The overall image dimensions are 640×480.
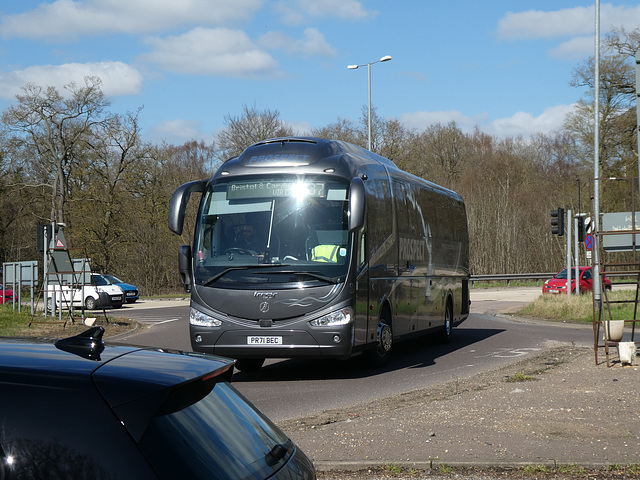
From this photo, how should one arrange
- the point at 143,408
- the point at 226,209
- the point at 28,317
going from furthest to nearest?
the point at 28,317 < the point at 226,209 < the point at 143,408

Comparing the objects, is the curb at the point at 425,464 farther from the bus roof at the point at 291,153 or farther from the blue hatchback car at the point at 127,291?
the blue hatchback car at the point at 127,291

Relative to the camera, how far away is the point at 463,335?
2077 cm

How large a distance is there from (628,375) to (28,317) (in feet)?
64.9

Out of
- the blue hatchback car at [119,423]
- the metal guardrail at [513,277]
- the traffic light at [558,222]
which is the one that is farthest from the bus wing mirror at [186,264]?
the metal guardrail at [513,277]

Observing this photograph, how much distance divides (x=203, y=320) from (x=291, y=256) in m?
1.61

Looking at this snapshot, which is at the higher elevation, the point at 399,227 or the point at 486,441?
the point at 399,227

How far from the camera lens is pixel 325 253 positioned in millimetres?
11859

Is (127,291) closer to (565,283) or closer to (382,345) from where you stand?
(565,283)

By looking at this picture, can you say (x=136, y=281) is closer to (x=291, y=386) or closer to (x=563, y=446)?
(x=291, y=386)

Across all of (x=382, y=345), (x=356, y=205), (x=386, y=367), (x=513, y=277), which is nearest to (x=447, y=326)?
(x=386, y=367)

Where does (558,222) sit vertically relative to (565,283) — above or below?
above

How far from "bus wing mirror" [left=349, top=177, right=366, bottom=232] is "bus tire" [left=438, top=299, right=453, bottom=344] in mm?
6792

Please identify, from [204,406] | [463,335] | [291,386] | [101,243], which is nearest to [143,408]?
[204,406]

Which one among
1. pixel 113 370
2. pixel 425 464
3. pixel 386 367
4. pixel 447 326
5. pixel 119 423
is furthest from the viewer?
pixel 447 326
